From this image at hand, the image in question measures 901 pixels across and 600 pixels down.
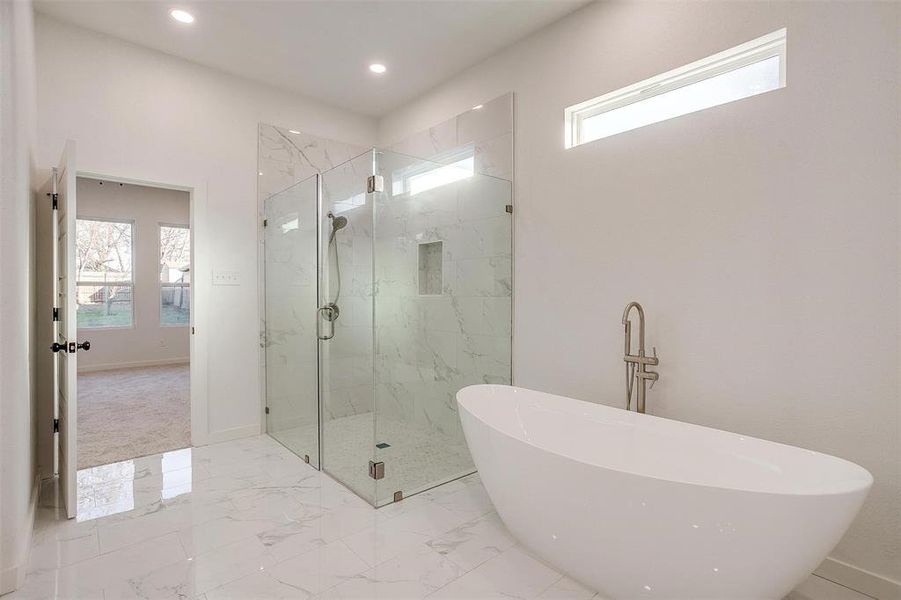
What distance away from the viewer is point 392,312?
2674mm

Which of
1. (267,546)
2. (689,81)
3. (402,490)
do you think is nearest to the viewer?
(267,546)

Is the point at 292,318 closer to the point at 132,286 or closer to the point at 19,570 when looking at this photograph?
the point at 19,570

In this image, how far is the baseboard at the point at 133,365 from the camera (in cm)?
653

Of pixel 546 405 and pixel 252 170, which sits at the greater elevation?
pixel 252 170

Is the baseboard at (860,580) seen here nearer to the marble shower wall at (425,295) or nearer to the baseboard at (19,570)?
the marble shower wall at (425,295)

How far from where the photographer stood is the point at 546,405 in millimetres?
2367

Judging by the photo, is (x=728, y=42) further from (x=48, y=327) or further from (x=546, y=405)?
(x=48, y=327)

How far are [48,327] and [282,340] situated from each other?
1.44 m

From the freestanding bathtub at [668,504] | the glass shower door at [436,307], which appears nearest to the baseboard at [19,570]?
the glass shower door at [436,307]

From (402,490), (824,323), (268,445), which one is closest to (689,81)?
(824,323)

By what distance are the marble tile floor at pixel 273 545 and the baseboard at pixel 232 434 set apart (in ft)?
1.84

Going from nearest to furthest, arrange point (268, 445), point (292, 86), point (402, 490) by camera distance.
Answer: point (402, 490) < point (268, 445) < point (292, 86)

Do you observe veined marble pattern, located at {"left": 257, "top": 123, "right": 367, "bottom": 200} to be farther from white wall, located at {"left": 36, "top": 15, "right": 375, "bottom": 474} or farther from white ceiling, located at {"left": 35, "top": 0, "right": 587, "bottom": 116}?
white ceiling, located at {"left": 35, "top": 0, "right": 587, "bottom": 116}

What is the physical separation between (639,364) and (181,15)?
3425 mm
